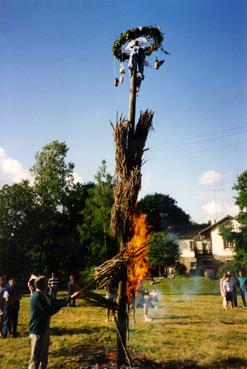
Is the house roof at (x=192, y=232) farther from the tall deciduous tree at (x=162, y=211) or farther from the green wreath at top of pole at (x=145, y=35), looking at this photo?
the green wreath at top of pole at (x=145, y=35)

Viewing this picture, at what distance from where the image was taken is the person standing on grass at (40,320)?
5945mm

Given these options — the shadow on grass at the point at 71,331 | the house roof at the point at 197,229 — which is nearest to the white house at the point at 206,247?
the house roof at the point at 197,229

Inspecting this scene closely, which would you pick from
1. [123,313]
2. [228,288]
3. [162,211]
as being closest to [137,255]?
[123,313]

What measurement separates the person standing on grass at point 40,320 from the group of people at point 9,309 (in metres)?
4.65

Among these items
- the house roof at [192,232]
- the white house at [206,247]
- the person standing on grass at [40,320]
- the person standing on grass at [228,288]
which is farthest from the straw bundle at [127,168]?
the house roof at [192,232]

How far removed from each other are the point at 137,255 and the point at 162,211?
6302 centimetres

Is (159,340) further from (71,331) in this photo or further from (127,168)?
(127,168)

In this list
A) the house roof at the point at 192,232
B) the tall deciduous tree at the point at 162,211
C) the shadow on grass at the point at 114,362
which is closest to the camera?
the shadow on grass at the point at 114,362

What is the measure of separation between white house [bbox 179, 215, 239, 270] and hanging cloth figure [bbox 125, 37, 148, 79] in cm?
4007

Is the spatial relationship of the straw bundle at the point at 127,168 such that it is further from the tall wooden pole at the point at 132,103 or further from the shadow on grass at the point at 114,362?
the shadow on grass at the point at 114,362

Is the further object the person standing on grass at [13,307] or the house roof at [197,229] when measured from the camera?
the house roof at [197,229]

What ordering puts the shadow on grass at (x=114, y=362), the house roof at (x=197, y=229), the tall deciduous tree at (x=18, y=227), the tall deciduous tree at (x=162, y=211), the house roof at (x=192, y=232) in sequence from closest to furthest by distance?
the shadow on grass at (x=114, y=362) < the tall deciduous tree at (x=18, y=227) < the house roof at (x=197, y=229) < the house roof at (x=192, y=232) < the tall deciduous tree at (x=162, y=211)

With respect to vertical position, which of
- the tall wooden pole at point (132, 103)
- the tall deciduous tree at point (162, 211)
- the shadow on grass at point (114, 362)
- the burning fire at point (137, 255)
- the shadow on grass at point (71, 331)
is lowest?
the shadow on grass at point (71, 331)

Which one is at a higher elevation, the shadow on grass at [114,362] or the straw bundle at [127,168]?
the straw bundle at [127,168]
